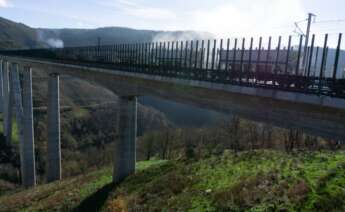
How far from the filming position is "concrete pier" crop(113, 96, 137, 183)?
836 inches

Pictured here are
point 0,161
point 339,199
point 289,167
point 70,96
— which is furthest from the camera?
point 70,96

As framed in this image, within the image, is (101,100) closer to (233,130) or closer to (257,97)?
(233,130)

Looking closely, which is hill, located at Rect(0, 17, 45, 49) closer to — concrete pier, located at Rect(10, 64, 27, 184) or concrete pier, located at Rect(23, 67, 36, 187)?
concrete pier, located at Rect(10, 64, 27, 184)

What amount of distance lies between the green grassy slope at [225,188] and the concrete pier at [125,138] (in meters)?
0.85

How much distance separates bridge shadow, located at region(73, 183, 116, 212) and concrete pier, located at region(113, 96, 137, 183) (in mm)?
1872

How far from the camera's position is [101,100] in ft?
336

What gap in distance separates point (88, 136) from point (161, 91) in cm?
6198

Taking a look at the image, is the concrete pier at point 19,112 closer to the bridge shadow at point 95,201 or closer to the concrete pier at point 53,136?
the concrete pier at point 53,136

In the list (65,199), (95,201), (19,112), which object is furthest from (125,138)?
(19,112)

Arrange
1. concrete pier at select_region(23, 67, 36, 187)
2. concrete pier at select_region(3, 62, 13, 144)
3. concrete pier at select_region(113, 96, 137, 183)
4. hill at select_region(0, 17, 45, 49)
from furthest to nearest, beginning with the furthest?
1. hill at select_region(0, 17, 45, 49)
2. concrete pier at select_region(3, 62, 13, 144)
3. concrete pier at select_region(23, 67, 36, 187)
4. concrete pier at select_region(113, 96, 137, 183)

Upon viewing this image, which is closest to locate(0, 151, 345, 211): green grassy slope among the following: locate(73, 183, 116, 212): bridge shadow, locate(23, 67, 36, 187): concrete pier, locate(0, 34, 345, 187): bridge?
locate(73, 183, 116, 212): bridge shadow

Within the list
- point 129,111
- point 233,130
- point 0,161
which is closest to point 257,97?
point 129,111

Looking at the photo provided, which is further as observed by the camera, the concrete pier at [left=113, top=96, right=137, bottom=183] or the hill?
the hill

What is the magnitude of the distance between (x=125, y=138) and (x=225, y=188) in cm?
982
